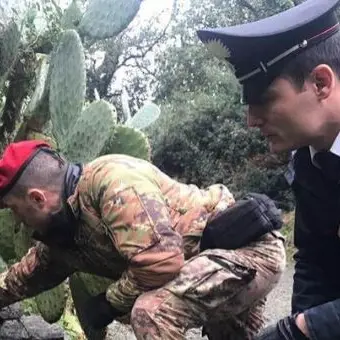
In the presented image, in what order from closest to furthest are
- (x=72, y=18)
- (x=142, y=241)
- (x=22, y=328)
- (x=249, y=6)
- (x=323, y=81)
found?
1. (x=323, y=81)
2. (x=142, y=241)
3. (x=22, y=328)
4. (x=72, y=18)
5. (x=249, y=6)

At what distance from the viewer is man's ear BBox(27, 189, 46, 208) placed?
8.52 feet

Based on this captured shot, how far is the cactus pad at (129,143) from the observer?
4254 millimetres

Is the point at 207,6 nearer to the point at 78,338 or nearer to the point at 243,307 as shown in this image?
the point at 78,338

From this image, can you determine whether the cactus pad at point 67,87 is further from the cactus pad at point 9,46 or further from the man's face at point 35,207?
the man's face at point 35,207

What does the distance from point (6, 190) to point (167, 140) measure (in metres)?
13.5

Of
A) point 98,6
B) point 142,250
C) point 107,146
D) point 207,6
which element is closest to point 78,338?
point 107,146

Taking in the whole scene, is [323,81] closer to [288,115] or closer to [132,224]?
[288,115]

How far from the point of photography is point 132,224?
240 cm

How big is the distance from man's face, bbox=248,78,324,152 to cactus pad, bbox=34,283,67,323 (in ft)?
7.00

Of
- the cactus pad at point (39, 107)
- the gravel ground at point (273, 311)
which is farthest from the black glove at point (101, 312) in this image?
the gravel ground at point (273, 311)

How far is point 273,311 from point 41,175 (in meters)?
4.67

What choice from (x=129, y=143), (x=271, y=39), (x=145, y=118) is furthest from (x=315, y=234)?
(x=145, y=118)

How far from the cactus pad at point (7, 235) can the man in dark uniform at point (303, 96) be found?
7.66 ft

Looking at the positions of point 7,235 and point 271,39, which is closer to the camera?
point 271,39
